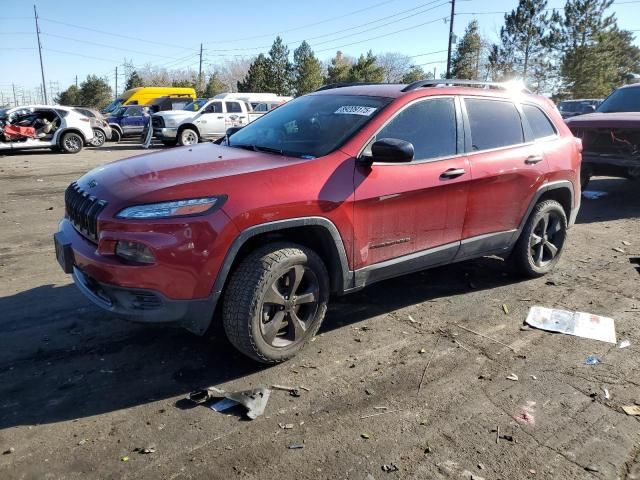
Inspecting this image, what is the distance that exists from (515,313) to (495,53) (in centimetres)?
4576

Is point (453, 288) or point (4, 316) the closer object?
point (4, 316)

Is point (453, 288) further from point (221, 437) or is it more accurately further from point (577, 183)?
point (221, 437)

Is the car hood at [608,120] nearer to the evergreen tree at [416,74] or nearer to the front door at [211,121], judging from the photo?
the front door at [211,121]

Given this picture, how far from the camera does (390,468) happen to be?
247cm

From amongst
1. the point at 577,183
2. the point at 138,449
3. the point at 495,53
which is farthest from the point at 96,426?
the point at 495,53

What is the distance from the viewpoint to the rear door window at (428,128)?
3787 mm

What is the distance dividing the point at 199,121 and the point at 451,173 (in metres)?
17.3

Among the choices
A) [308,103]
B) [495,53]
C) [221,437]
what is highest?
[495,53]

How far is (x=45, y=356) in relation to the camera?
11.2 feet

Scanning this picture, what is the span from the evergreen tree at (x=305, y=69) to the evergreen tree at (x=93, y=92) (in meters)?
22.8

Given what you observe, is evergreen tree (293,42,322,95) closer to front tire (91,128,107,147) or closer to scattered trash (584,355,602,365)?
front tire (91,128,107,147)

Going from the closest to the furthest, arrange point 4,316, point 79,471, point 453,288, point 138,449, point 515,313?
point 79,471 → point 138,449 → point 4,316 → point 515,313 → point 453,288

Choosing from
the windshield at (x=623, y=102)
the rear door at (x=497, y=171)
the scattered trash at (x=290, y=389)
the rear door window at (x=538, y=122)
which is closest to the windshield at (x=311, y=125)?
the rear door at (x=497, y=171)

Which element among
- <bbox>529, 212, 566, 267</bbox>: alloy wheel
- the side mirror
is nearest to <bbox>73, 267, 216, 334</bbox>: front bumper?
the side mirror
